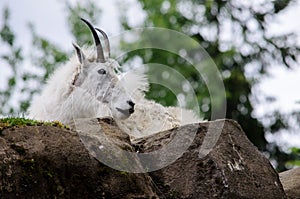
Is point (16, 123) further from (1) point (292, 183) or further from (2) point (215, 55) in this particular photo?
(2) point (215, 55)

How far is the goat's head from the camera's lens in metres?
9.42

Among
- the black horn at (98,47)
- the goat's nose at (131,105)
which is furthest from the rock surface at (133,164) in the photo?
the black horn at (98,47)

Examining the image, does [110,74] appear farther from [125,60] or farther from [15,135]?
[125,60]

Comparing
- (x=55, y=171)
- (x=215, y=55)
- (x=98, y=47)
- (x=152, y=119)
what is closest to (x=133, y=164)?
(x=55, y=171)

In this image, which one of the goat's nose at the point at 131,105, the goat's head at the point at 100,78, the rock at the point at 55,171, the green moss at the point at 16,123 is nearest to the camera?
the rock at the point at 55,171

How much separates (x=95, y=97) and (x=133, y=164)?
338cm

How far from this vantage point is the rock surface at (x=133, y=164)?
575cm

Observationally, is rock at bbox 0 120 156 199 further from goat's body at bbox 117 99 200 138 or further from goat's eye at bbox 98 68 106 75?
goat's eye at bbox 98 68 106 75

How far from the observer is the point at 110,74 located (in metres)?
9.70

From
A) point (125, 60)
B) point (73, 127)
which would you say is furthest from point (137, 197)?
point (125, 60)

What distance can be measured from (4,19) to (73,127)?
1869cm

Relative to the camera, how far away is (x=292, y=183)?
7641 millimetres

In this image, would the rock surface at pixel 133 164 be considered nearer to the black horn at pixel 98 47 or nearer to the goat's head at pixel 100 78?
the goat's head at pixel 100 78

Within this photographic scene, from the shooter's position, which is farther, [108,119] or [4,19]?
[4,19]
